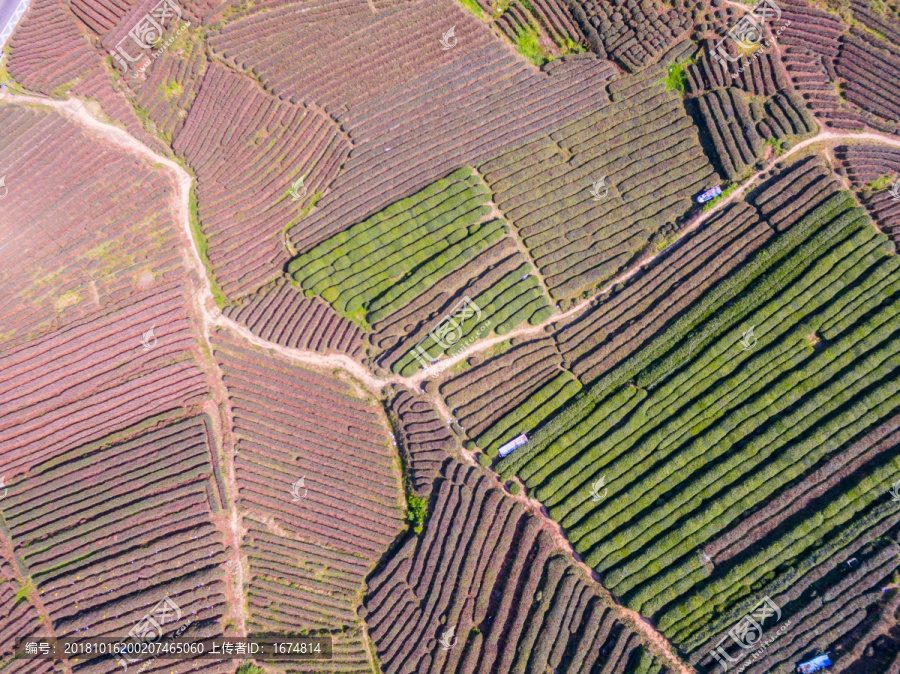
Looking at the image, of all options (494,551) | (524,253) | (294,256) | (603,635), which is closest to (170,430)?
(294,256)

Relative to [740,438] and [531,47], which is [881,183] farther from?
[531,47]

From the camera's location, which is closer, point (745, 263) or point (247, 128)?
point (745, 263)

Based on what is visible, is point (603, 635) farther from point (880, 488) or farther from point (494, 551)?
point (880, 488)

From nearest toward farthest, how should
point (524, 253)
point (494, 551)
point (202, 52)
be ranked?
point (494, 551) → point (524, 253) → point (202, 52)

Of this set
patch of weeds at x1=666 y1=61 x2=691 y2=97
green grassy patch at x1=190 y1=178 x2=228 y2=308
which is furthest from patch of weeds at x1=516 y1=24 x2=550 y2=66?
green grassy patch at x1=190 y1=178 x2=228 y2=308

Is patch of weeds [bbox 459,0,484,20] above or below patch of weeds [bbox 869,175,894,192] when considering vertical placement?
above

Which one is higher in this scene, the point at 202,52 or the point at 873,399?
the point at 202,52

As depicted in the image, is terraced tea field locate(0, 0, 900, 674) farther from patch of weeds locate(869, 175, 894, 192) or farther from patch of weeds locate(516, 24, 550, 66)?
patch of weeds locate(869, 175, 894, 192)

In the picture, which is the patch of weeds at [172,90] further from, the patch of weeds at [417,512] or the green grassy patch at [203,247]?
the patch of weeds at [417,512]

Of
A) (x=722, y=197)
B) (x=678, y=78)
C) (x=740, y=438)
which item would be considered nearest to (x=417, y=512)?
(x=740, y=438)

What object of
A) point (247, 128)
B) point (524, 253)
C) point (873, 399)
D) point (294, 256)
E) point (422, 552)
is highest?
point (247, 128)

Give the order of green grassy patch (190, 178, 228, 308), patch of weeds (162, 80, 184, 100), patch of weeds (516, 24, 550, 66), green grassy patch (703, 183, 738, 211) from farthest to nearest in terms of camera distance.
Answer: patch of weeds (516, 24, 550, 66) < patch of weeds (162, 80, 184, 100) < green grassy patch (190, 178, 228, 308) < green grassy patch (703, 183, 738, 211)
